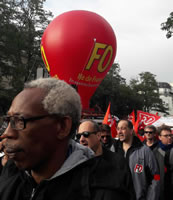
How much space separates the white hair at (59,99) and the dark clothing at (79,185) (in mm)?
278

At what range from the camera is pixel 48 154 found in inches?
52.5

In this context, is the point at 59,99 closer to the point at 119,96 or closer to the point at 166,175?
A: the point at 166,175

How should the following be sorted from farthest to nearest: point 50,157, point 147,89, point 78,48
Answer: point 147,89, point 78,48, point 50,157

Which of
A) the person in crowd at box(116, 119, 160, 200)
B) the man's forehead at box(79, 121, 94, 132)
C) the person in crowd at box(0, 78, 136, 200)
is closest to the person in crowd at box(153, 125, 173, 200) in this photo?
the person in crowd at box(116, 119, 160, 200)

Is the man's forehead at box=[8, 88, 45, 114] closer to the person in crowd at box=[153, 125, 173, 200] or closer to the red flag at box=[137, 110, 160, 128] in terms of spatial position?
the person in crowd at box=[153, 125, 173, 200]

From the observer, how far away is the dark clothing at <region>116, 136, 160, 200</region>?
330cm

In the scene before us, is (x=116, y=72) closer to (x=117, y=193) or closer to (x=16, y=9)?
(x=16, y=9)

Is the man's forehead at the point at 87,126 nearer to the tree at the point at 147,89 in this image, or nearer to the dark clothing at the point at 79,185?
the dark clothing at the point at 79,185

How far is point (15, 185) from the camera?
4.54 feet

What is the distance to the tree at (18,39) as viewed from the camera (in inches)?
774

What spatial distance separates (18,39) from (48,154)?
21.1m

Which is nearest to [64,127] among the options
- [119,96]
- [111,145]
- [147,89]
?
[111,145]

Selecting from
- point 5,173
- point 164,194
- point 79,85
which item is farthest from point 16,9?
point 5,173

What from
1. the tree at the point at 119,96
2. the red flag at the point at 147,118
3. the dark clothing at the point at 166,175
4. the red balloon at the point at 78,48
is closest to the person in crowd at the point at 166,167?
the dark clothing at the point at 166,175
